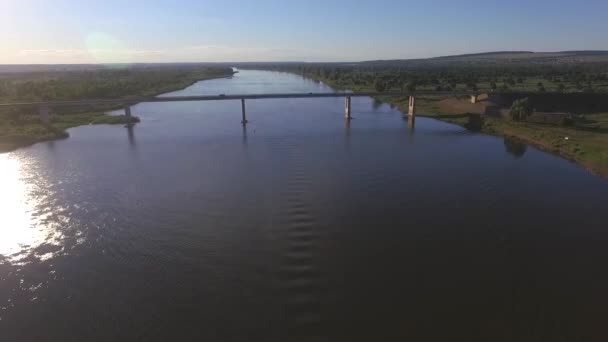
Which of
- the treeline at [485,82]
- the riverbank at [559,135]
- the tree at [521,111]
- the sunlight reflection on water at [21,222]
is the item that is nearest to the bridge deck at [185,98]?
the riverbank at [559,135]

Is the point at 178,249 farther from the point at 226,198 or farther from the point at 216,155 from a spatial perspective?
the point at 216,155

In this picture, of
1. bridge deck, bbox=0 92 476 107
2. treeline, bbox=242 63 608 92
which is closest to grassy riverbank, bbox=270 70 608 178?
bridge deck, bbox=0 92 476 107

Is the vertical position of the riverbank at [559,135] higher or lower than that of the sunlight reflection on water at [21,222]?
higher

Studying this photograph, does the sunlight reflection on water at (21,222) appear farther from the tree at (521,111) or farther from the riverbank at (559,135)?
the tree at (521,111)

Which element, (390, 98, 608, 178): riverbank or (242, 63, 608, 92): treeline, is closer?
(390, 98, 608, 178): riverbank

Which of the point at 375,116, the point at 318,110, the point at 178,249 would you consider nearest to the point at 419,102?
the point at 375,116

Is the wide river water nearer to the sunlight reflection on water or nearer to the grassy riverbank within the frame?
the sunlight reflection on water

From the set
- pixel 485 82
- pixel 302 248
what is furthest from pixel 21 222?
pixel 485 82
